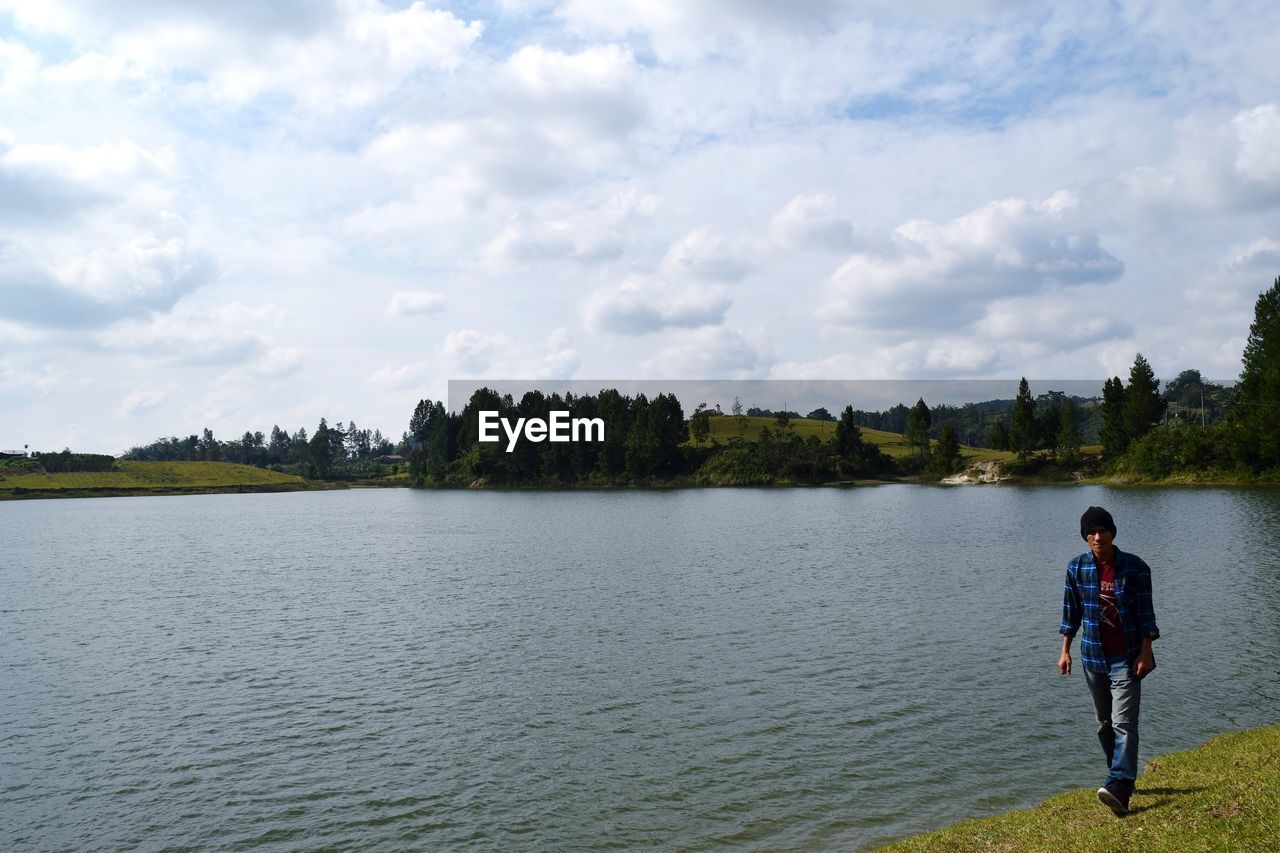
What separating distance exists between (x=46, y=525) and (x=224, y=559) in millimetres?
79369

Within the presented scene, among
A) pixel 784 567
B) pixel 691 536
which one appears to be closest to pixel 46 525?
pixel 691 536

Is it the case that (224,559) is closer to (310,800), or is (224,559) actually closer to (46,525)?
(310,800)

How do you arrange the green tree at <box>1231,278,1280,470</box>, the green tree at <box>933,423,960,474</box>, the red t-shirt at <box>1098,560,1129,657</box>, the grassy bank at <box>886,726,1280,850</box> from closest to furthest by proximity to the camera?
the grassy bank at <box>886,726,1280,850</box>
the red t-shirt at <box>1098,560,1129,657</box>
the green tree at <box>1231,278,1280,470</box>
the green tree at <box>933,423,960,474</box>

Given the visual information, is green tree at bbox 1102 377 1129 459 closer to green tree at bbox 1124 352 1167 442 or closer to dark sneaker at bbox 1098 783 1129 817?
green tree at bbox 1124 352 1167 442

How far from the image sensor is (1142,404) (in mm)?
161625

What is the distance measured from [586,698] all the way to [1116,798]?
16647mm

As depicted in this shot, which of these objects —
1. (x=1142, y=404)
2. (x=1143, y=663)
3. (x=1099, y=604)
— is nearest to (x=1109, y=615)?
(x=1099, y=604)

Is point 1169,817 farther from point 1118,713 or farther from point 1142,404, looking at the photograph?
point 1142,404

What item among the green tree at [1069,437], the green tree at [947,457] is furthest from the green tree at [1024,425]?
the green tree at [947,457]

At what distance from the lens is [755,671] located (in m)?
28.5

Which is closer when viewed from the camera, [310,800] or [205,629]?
[310,800]

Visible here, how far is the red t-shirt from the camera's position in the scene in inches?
487

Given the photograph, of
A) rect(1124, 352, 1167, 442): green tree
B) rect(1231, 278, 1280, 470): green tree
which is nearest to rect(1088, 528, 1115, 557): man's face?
rect(1231, 278, 1280, 470): green tree

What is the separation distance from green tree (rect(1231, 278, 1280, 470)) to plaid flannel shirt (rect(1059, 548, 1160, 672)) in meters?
138
